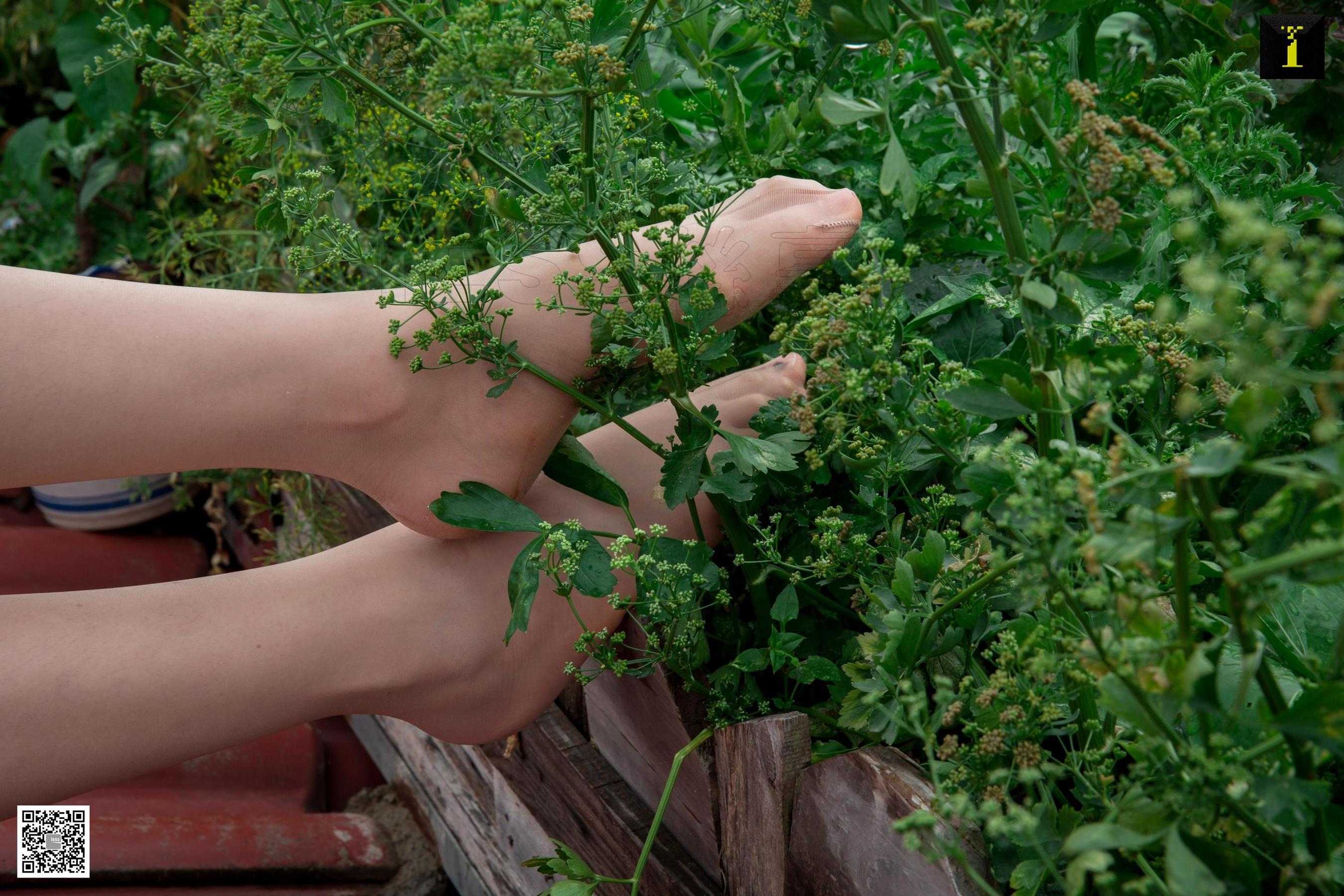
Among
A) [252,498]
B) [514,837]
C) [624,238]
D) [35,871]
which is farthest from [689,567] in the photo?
[252,498]

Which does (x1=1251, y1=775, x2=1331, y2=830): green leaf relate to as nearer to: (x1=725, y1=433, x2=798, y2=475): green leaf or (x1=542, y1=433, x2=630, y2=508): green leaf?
(x1=725, y1=433, x2=798, y2=475): green leaf

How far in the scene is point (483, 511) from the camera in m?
0.80

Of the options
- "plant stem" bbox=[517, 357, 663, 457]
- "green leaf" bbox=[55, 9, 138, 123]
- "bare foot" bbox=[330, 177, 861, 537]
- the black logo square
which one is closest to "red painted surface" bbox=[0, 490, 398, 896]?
"bare foot" bbox=[330, 177, 861, 537]

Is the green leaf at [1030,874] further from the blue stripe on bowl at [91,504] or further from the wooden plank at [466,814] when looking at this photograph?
the blue stripe on bowl at [91,504]

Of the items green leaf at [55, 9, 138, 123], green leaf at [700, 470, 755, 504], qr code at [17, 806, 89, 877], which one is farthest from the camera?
green leaf at [55, 9, 138, 123]

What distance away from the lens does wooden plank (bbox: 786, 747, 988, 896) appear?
65 cm

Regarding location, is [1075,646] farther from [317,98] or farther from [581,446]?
[317,98]

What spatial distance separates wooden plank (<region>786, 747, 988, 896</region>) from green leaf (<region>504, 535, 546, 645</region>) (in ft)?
0.76

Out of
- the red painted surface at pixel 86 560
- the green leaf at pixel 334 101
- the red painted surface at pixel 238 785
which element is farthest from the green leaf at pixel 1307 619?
the red painted surface at pixel 86 560

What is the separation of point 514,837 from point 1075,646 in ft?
2.75

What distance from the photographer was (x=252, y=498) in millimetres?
1747

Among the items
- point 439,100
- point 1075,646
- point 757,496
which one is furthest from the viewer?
point 757,496

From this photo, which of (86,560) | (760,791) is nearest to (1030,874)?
(760,791)

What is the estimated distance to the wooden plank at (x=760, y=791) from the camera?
76 centimetres
